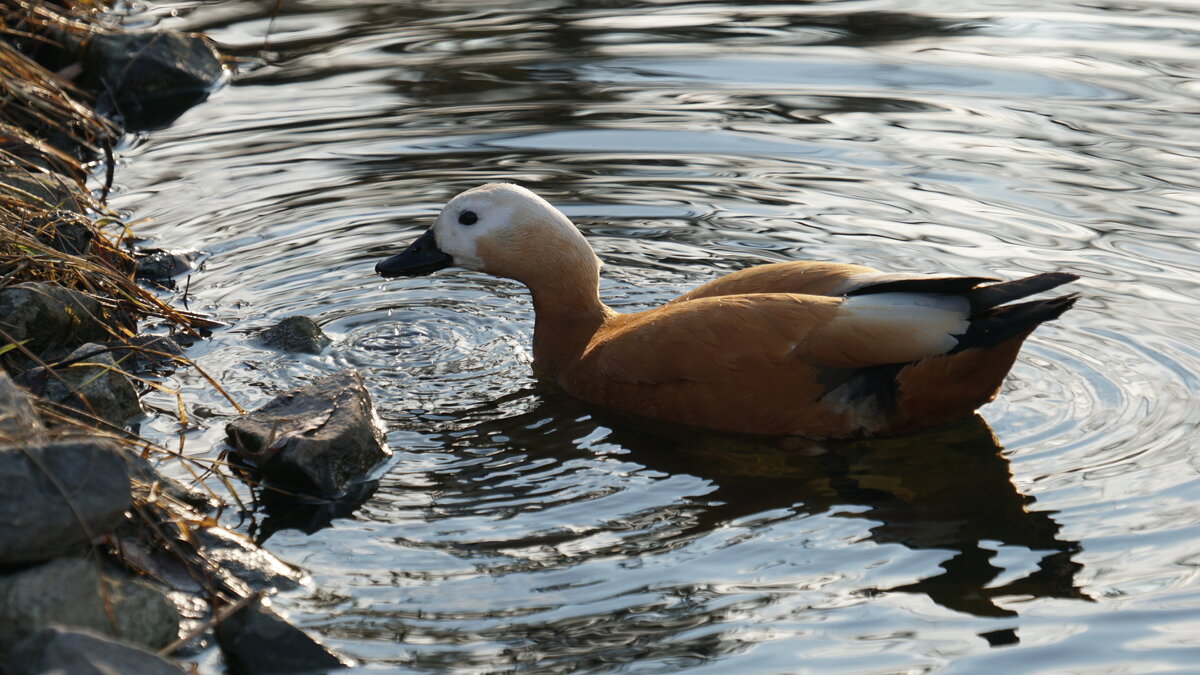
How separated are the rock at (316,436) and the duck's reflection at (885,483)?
0.47 m

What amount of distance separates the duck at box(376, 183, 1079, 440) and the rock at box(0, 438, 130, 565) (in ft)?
8.23

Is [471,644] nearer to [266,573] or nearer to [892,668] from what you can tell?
[266,573]

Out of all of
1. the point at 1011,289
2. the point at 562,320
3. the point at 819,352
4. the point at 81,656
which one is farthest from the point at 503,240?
the point at 81,656

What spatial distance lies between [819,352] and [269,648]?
2.54 m

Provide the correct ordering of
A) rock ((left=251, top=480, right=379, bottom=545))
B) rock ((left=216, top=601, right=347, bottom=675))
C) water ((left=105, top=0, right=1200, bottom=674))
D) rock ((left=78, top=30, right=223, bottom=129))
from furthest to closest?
rock ((left=78, top=30, right=223, bottom=129)) < rock ((left=251, top=480, right=379, bottom=545)) < water ((left=105, top=0, right=1200, bottom=674)) < rock ((left=216, top=601, right=347, bottom=675))

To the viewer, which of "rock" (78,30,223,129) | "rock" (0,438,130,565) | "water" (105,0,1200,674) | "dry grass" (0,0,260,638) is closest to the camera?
"rock" (0,438,130,565)

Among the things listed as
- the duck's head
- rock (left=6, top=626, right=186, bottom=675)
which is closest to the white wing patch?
the duck's head

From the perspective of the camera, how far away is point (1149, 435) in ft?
18.4

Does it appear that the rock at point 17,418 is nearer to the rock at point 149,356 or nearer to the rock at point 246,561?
the rock at point 246,561

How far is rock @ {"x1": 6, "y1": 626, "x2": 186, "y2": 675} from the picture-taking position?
3.62 metres

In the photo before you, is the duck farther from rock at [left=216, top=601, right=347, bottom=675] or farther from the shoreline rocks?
rock at [left=216, top=601, right=347, bottom=675]

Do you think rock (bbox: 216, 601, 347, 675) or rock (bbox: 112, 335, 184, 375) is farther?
rock (bbox: 112, 335, 184, 375)

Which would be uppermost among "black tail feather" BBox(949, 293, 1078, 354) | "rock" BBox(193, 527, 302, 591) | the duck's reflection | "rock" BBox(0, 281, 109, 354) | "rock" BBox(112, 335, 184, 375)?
"black tail feather" BBox(949, 293, 1078, 354)

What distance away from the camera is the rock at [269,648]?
4172mm
